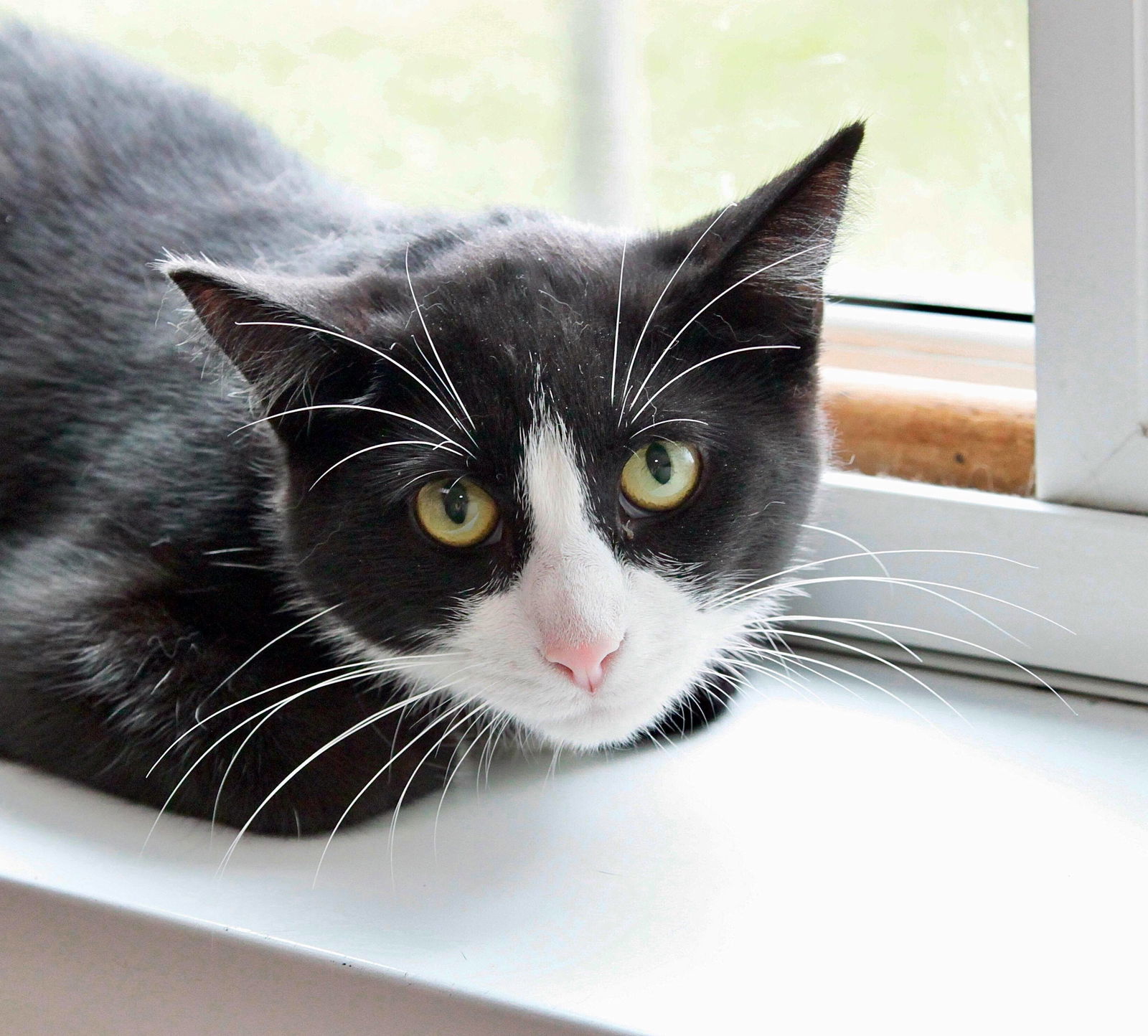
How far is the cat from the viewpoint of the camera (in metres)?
0.83

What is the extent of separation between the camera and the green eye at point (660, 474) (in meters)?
0.85

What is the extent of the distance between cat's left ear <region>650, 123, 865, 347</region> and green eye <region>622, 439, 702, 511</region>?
0.10 m

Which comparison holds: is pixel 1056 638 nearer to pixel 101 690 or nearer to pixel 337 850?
pixel 337 850

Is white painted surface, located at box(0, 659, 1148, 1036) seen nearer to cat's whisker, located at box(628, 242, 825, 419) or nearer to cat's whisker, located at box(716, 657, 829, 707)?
cat's whisker, located at box(716, 657, 829, 707)

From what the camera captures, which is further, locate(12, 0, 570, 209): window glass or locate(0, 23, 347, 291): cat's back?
locate(12, 0, 570, 209): window glass

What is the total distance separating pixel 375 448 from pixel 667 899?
14.0 inches

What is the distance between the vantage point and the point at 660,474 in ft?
2.79

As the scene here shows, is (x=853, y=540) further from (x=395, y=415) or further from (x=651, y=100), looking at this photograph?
(x=651, y=100)

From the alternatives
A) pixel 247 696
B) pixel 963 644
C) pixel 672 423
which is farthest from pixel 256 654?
pixel 963 644

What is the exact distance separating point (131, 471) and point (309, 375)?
0.81ft

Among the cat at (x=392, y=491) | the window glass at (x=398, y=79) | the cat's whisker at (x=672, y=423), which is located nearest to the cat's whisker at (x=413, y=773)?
the cat at (x=392, y=491)

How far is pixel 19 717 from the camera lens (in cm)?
95

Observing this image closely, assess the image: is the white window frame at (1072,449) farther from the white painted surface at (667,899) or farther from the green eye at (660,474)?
the green eye at (660,474)

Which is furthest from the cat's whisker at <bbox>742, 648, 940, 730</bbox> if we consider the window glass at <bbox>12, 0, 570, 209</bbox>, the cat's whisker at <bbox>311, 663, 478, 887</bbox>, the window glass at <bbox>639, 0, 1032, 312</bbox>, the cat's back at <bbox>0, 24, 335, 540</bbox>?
the window glass at <bbox>12, 0, 570, 209</bbox>
